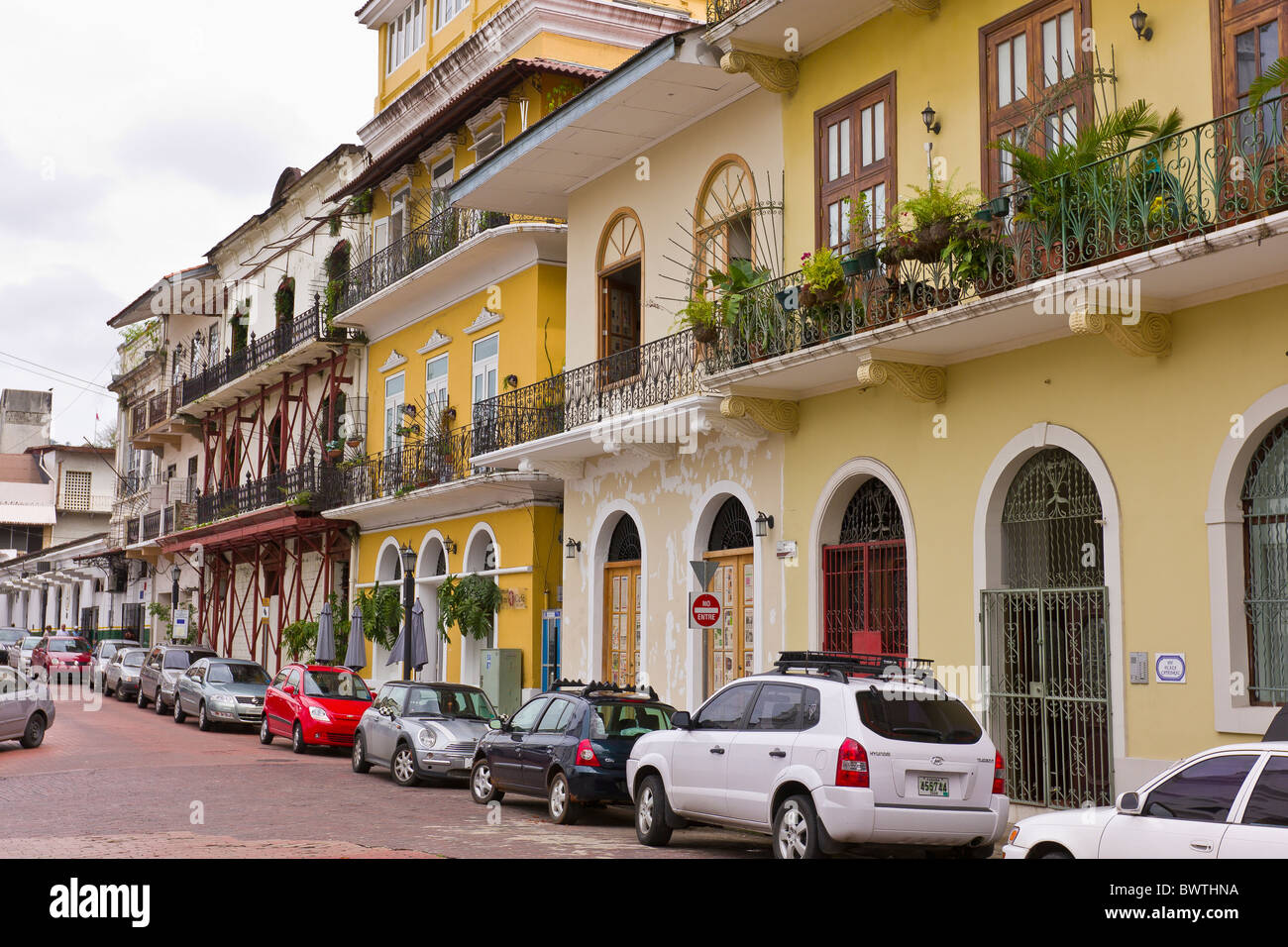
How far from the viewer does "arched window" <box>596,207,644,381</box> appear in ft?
71.7

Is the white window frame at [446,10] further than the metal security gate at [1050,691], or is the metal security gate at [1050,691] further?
the white window frame at [446,10]

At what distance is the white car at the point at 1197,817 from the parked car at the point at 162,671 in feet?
90.6

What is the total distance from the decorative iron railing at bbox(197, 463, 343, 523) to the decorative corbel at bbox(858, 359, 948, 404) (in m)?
20.1

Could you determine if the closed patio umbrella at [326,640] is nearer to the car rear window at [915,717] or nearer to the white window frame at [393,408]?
the white window frame at [393,408]

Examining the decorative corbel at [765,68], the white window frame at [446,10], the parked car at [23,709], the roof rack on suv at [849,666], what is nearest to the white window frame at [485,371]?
the white window frame at [446,10]

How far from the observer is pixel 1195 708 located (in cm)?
1220

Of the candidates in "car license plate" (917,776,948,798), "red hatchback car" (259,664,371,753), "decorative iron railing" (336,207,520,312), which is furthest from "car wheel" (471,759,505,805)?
"decorative iron railing" (336,207,520,312)

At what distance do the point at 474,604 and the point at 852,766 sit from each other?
1584 cm

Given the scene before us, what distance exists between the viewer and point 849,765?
35.3 ft

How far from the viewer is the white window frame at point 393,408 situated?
3088 cm

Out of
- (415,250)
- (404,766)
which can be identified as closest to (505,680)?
(404,766)

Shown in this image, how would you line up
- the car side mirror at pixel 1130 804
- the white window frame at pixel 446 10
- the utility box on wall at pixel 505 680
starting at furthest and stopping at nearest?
the white window frame at pixel 446 10, the utility box on wall at pixel 505 680, the car side mirror at pixel 1130 804

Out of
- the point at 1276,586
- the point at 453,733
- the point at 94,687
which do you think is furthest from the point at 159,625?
the point at 1276,586

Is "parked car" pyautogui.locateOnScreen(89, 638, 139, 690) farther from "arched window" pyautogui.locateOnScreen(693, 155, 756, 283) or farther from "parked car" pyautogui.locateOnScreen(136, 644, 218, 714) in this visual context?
"arched window" pyautogui.locateOnScreen(693, 155, 756, 283)
